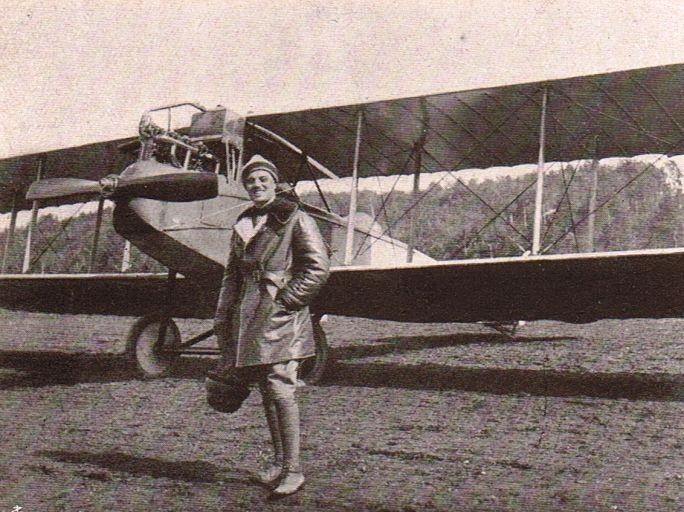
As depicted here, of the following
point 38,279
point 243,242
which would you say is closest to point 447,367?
point 243,242

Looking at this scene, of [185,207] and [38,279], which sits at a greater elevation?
[185,207]

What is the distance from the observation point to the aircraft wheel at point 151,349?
646 cm

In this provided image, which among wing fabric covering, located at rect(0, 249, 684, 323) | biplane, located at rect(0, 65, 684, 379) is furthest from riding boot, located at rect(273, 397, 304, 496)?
wing fabric covering, located at rect(0, 249, 684, 323)

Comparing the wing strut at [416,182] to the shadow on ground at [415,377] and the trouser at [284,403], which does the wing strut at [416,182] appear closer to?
the shadow on ground at [415,377]

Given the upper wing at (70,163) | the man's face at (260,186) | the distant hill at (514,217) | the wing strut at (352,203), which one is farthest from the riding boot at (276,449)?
the distant hill at (514,217)

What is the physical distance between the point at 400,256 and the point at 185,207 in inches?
182

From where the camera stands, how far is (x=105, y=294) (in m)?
8.21

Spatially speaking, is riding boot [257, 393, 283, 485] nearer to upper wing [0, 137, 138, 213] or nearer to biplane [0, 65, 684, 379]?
biplane [0, 65, 684, 379]

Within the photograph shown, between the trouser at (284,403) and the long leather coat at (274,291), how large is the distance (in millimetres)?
83

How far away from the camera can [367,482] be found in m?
2.92

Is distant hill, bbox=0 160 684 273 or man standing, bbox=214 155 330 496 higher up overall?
distant hill, bbox=0 160 684 273

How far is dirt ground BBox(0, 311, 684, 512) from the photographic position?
8.99ft

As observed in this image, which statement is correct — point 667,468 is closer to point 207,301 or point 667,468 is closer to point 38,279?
point 207,301

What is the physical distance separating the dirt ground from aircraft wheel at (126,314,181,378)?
0.19 meters
